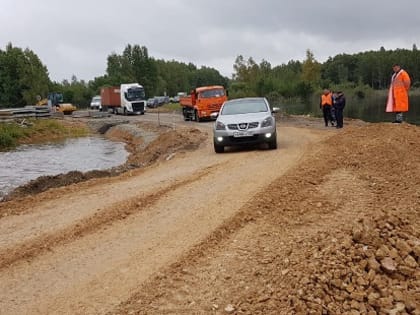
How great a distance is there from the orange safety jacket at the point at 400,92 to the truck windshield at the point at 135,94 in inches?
1537

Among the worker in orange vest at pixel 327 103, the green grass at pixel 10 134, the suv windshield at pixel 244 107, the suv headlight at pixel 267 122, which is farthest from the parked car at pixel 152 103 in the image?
the suv headlight at pixel 267 122

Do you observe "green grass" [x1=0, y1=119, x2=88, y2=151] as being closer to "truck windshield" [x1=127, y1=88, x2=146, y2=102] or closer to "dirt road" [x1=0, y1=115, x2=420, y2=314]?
"truck windshield" [x1=127, y1=88, x2=146, y2=102]

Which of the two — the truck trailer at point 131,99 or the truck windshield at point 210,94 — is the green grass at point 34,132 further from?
the truck trailer at point 131,99

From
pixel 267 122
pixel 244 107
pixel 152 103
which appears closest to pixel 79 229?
pixel 267 122

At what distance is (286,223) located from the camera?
6.92 meters

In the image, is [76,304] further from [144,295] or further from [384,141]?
[384,141]

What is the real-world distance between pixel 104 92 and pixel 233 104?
159 ft

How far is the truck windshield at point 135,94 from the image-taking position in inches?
2101

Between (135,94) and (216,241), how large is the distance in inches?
1913

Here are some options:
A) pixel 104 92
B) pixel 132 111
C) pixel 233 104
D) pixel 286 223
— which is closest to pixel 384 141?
pixel 233 104

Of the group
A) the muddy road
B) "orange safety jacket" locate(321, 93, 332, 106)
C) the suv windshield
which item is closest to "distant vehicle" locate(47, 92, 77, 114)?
→ "orange safety jacket" locate(321, 93, 332, 106)

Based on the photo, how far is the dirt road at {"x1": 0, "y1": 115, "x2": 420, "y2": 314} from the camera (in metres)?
4.93

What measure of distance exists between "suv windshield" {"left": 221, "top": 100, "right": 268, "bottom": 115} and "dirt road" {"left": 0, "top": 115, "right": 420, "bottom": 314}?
16.5 feet

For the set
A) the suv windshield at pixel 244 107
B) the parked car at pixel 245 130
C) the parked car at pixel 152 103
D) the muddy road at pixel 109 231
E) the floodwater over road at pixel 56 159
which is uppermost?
the parked car at pixel 152 103
